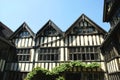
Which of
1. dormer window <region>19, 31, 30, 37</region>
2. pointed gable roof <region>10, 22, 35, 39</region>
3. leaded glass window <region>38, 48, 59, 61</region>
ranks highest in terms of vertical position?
pointed gable roof <region>10, 22, 35, 39</region>

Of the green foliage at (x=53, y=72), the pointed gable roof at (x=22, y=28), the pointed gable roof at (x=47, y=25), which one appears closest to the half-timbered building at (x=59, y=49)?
the pointed gable roof at (x=47, y=25)

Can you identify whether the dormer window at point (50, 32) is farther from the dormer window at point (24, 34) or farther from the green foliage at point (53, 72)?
the green foliage at point (53, 72)

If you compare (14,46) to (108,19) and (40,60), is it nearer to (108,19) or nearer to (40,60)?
(40,60)

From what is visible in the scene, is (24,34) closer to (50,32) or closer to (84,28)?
(50,32)

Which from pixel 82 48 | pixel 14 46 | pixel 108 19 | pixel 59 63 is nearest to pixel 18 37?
pixel 14 46

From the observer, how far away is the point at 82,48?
1482cm

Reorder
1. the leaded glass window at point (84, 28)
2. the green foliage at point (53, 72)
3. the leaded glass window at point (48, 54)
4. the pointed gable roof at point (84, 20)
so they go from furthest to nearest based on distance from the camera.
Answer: the leaded glass window at point (84, 28), the pointed gable roof at point (84, 20), the leaded glass window at point (48, 54), the green foliage at point (53, 72)

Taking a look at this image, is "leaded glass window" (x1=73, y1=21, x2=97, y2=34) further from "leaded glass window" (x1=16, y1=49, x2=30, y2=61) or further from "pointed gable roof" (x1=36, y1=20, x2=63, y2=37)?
"leaded glass window" (x1=16, y1=49, x2=30, y2=61)

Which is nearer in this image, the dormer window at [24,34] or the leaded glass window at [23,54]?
the leaded glass window at [23,54]

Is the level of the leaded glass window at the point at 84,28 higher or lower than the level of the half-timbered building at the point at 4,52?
higher

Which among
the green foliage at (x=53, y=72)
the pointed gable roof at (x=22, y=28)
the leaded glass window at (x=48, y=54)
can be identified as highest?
the pointed gable roof at (x=22, y=28)

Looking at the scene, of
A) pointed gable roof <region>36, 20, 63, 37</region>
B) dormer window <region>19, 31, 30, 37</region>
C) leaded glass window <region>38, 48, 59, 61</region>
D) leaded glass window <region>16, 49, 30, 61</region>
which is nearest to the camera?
leaded glass window <region>38, 48, 59, 61</region>

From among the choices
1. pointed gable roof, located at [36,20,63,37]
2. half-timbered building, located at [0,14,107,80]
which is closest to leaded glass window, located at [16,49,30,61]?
half-timbered building, located at [0,14,107,80]

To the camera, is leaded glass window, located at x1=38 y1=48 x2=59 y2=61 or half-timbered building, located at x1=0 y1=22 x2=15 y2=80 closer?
half-timbered building, located at x1=0 y1=22 x2=15 y2=80
